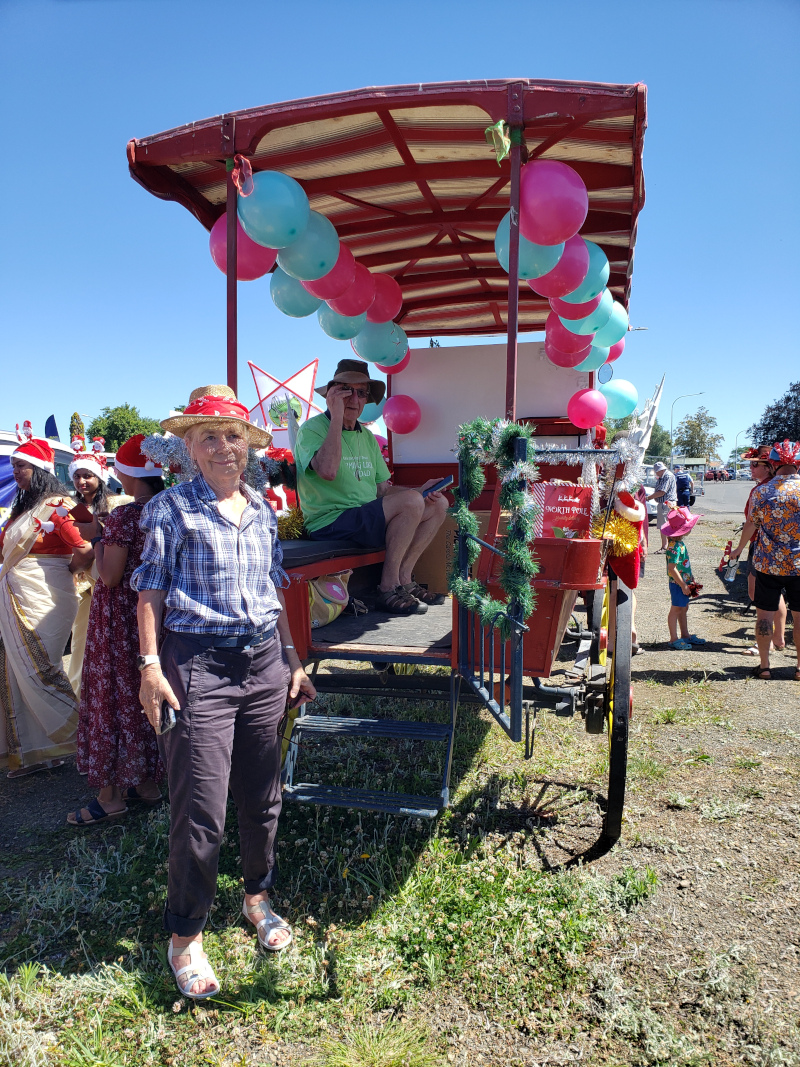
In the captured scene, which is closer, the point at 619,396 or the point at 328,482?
the point at 328,482

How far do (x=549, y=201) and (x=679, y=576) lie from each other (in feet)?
14.9

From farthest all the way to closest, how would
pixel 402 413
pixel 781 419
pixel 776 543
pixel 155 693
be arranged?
pixel 781 419 → pixel 402 413 → pixel 776 543 → pixel 155 693

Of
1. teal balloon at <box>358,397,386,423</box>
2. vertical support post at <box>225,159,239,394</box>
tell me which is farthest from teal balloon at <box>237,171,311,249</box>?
teal balloon at <box>358,397,386,423</box>

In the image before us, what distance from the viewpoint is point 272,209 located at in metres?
3.18

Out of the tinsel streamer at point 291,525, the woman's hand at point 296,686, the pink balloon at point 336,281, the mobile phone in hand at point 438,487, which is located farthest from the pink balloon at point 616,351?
the woman's hand at point 296,686

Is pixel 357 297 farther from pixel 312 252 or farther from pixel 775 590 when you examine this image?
pixel 775 590

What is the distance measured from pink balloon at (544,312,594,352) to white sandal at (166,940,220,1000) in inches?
166

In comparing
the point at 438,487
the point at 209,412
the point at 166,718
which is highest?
the point at 209,412

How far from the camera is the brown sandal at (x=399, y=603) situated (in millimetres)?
3842

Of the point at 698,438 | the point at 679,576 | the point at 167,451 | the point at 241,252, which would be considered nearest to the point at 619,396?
the point at 679,576

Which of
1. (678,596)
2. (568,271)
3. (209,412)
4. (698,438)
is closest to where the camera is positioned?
(209,412)

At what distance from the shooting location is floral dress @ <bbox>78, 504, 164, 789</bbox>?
3.31 m

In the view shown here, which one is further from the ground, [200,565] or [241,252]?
[241,252]

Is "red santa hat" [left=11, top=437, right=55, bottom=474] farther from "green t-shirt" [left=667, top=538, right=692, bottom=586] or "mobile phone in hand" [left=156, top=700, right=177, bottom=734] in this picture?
"green t-shirt" [left=667, top=538, right=692, bottom=586]
